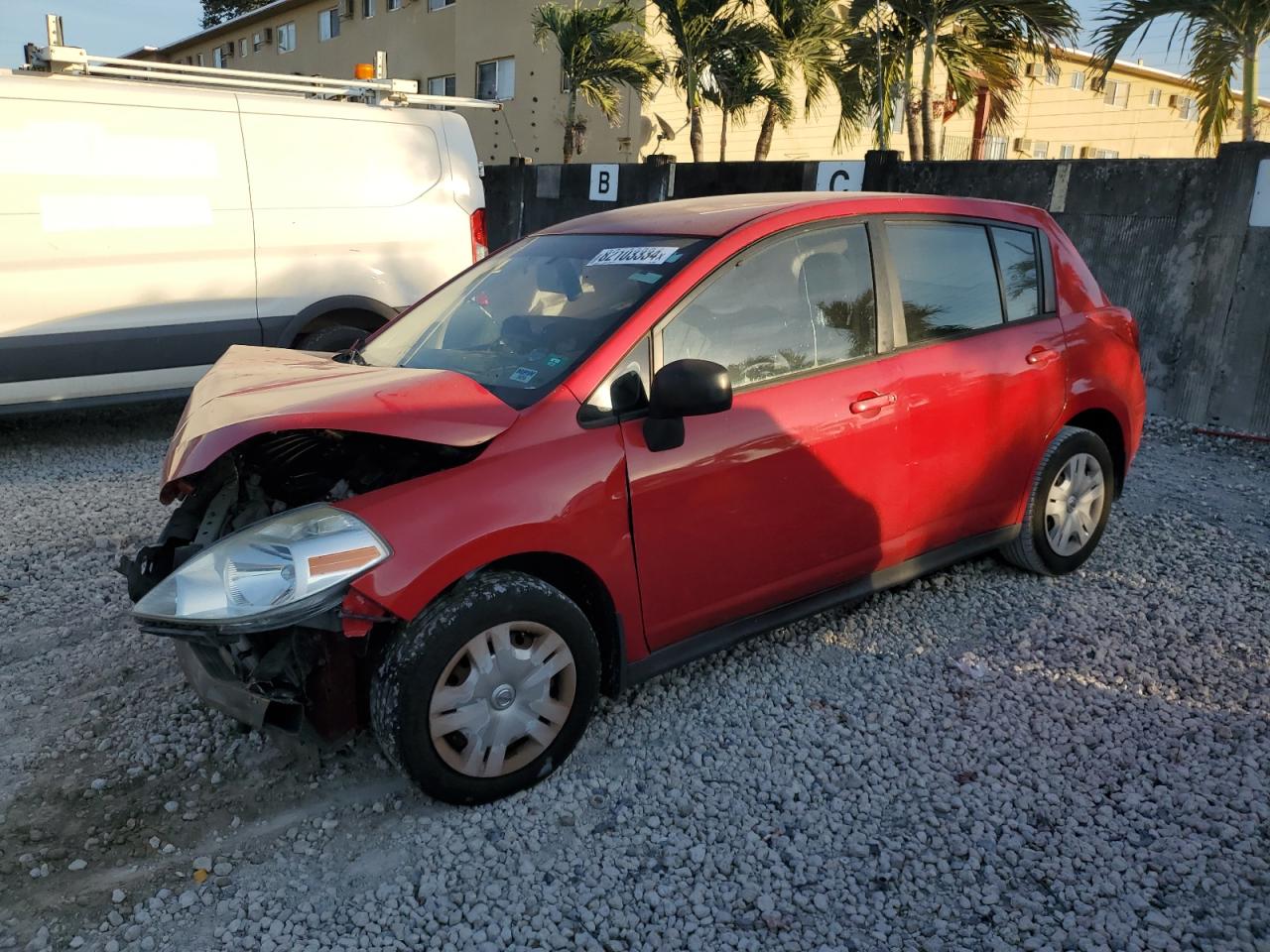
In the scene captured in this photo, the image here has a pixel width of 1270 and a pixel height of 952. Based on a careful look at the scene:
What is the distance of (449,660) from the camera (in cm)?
280

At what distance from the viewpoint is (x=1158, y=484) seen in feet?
20.8

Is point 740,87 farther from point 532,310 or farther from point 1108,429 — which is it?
point 532,310

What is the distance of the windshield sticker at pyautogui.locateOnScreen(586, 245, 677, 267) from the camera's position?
3471 mm

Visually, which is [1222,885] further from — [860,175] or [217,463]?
[860,175]

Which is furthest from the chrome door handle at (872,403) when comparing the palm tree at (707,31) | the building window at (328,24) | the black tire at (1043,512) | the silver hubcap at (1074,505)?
the building window at (328,24)

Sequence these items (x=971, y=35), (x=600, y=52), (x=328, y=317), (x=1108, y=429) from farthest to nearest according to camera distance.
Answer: (x=600, y=52) < (x=971, y=35) < (x=328, y=317) < (x=1108, y=429)

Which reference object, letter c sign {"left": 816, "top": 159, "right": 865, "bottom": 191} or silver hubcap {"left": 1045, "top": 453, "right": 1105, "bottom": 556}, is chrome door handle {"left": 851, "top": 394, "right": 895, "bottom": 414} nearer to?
silver hubcap {"left": 1045, "top": 453, "right": 1105, "bottom": 556}

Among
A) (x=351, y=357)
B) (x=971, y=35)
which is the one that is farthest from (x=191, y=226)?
(x=971, y=35)

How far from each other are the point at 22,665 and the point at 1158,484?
6.22 metres

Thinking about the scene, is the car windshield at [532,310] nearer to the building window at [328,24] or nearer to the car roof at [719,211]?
the car roof at [719,211]

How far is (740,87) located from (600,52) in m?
2.79

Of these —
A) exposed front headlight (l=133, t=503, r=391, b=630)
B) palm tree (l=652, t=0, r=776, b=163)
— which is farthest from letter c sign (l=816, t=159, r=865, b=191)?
palm tree (l=652, t=0, r=776, b=163)

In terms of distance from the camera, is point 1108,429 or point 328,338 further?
point 328,338

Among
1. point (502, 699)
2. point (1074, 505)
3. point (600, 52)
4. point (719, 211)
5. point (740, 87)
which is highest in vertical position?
point (600, 52)
